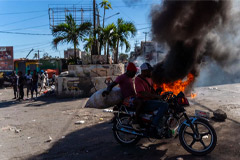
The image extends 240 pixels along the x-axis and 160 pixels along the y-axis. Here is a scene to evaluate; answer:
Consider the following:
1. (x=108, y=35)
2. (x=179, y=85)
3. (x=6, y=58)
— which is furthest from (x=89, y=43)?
(x=6, y=58)

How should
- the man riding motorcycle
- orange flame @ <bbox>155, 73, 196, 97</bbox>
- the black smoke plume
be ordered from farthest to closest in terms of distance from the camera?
orange flame @ <bbox>155, 73, 196, 97</bbox>, the black smoke plume, the man riding motorcycle

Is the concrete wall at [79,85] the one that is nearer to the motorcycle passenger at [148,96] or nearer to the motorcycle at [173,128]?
the motorcycle at [173,128]

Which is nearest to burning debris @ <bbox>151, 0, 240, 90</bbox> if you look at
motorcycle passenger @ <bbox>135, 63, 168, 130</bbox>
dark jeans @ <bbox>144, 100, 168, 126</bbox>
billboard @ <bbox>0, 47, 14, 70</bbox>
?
motorcycle passenger @ <bbox>135, 63, 168, 130</bbox>

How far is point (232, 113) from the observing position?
6.58m

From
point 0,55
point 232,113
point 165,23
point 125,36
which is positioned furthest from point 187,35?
point 0,55

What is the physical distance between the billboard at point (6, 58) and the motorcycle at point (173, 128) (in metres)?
22.6

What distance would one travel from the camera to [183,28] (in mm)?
6387

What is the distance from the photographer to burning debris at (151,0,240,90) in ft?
20.2

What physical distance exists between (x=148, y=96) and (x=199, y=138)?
3.84ft

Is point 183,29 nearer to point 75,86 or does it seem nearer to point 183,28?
point 183,28

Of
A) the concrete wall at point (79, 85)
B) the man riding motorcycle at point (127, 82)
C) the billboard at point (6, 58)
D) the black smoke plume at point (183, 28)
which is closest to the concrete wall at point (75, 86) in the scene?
the concrete wall at point (79, 85)

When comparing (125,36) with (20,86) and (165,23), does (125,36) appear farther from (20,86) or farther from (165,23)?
(165,23)

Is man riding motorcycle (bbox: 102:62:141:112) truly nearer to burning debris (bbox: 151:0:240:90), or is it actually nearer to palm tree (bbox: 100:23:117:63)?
burning debris (bbox: 151:0:240:90)

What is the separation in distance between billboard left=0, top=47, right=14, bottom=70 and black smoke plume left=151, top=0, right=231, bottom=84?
21.2 metres
